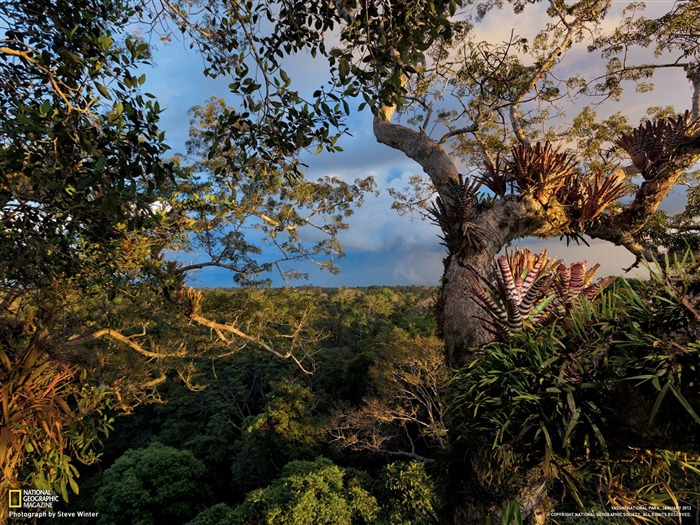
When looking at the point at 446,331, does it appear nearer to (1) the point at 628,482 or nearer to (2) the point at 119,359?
(1) the point at 628,482

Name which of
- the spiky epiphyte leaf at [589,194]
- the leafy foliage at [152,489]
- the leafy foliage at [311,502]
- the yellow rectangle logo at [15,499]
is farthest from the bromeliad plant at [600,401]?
the leafy foliage at [152,489]

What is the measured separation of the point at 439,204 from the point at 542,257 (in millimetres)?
1034

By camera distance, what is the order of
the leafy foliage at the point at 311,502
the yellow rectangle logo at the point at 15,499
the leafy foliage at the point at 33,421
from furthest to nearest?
the leafy foliage at the point at 311,502
the yellow rectangle logo at the point at 15,499
the leafy foliage at the point at 33,421

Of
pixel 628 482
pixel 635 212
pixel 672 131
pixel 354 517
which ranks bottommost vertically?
pixel 354 517

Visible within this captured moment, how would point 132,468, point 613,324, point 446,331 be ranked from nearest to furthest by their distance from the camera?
point 613,324 → point 446,331 → point 132,468

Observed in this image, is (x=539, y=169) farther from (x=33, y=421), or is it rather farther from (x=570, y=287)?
(x=33, y=421)

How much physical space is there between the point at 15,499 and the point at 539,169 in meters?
4.67

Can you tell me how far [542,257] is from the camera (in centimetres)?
237

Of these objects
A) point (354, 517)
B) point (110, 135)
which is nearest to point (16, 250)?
point (110, 135)

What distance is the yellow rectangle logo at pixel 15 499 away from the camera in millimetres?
2308

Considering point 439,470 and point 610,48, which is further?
point 610,48

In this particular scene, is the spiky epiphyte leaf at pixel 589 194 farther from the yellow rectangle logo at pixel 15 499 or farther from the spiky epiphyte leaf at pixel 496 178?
the yellow rectangle logo at pixel 15 499

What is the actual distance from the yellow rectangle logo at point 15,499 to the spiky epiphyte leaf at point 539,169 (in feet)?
14.3

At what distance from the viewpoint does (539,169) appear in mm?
2984
